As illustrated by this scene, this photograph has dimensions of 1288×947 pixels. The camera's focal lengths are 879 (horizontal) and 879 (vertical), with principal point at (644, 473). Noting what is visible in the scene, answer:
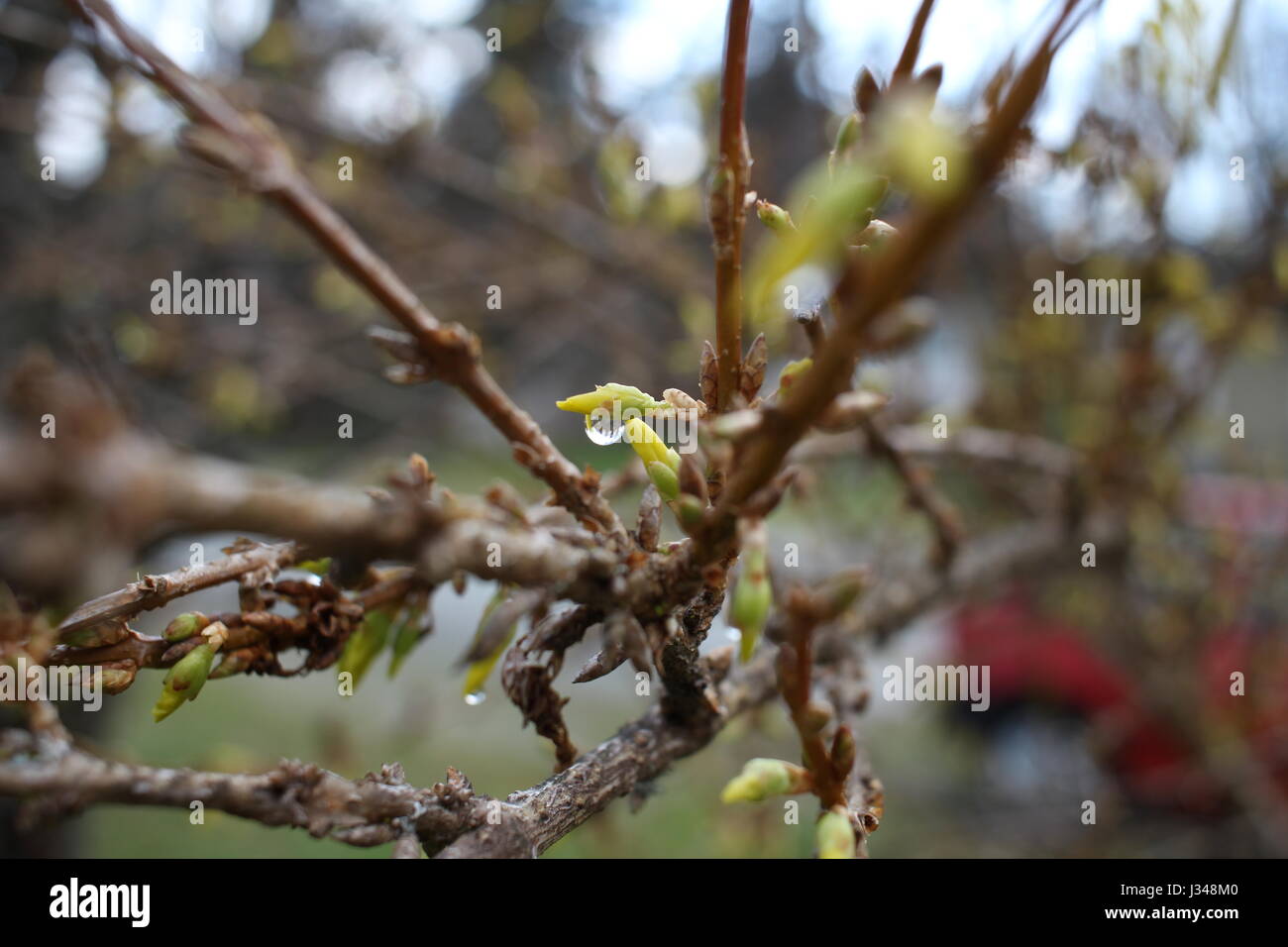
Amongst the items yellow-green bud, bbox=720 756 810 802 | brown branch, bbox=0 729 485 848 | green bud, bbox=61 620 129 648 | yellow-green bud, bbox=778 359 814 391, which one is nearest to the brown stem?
yellow-green bud, bbox=778 359 814 391

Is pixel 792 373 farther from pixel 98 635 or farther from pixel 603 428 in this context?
pixel 98 635

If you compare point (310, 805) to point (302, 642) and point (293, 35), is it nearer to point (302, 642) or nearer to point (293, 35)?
point (302, 642)

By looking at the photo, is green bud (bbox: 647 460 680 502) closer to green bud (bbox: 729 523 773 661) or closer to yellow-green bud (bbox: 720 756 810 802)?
green bud (bbox: 729 523 773 661)

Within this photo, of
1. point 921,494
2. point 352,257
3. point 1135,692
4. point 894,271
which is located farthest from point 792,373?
point 1135,692

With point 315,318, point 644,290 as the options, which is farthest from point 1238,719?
point 315,318

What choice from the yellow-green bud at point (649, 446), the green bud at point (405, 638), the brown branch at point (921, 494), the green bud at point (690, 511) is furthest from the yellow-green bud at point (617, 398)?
the brown branch at point (921, 494)

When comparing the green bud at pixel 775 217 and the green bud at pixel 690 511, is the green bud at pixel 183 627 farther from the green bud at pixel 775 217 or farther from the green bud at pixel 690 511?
the green bud at pixel 775 217

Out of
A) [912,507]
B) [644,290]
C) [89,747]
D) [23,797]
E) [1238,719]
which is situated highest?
[644,290]
